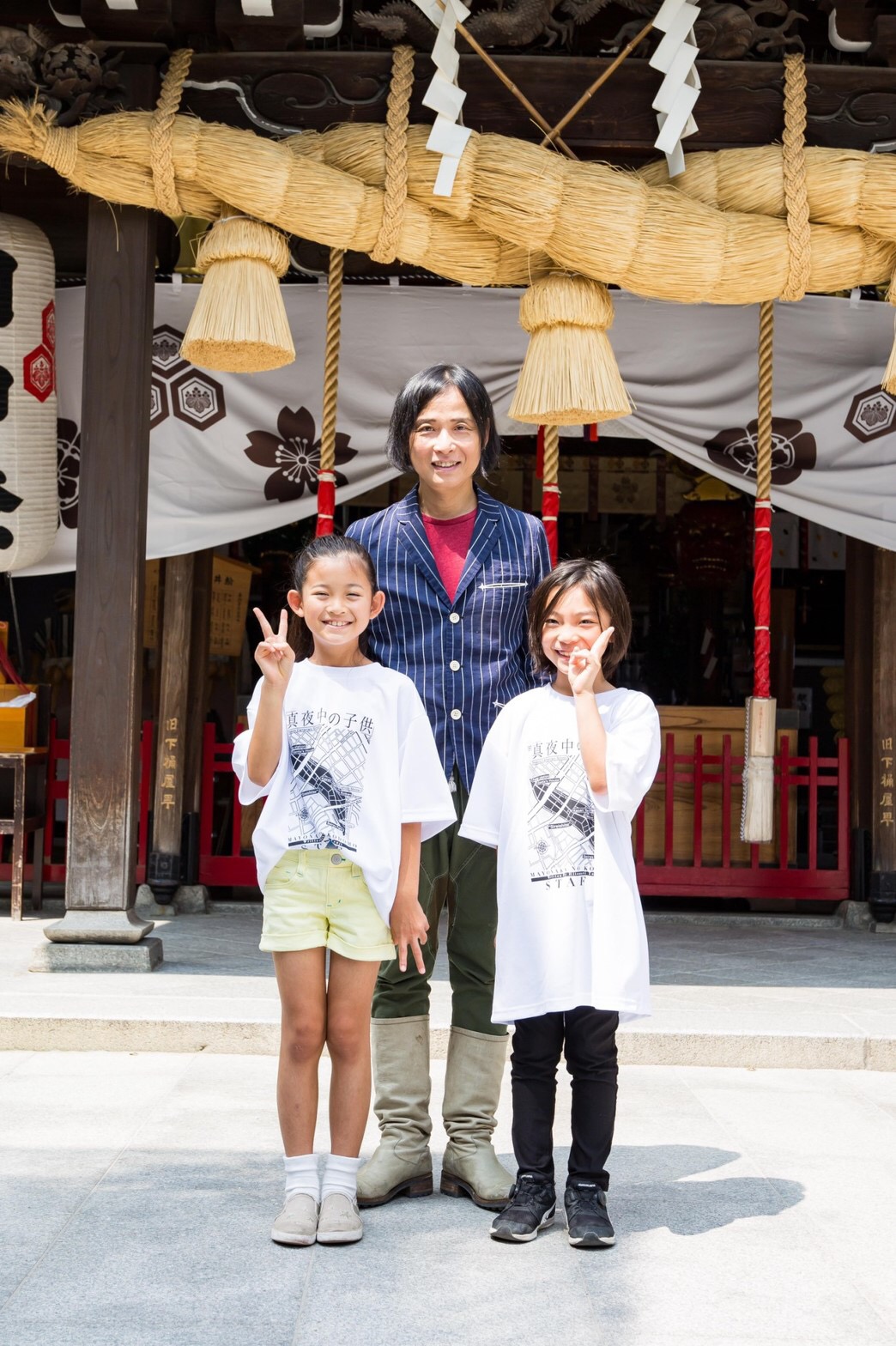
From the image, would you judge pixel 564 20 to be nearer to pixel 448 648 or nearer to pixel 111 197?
pixel 111 197

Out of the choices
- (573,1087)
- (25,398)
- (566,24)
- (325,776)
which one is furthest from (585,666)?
(25,398)

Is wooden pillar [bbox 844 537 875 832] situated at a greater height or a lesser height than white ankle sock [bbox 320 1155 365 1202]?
greater

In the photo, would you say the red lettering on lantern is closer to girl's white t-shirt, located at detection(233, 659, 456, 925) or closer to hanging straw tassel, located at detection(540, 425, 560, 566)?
hanging straw tassel, located at detection(540, 425, 560, 566)

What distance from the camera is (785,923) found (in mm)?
7727

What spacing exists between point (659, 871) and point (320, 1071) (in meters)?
3.37

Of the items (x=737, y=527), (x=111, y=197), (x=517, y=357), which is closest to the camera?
(x=111, y=197)

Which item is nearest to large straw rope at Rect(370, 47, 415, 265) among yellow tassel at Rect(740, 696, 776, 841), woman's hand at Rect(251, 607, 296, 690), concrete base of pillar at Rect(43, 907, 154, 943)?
yellow tassel at Rect(740, 696, 776, 841)

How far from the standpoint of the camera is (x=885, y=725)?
300 inches

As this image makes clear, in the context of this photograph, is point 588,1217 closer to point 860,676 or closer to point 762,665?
point 762,665

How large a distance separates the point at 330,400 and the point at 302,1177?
3651 mm

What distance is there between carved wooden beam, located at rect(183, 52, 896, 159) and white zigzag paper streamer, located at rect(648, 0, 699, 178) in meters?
0.17

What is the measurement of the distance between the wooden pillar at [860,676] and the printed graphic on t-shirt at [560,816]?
4.90m

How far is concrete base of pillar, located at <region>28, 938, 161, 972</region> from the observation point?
221 inches

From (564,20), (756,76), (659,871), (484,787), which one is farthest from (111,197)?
(659,871)
